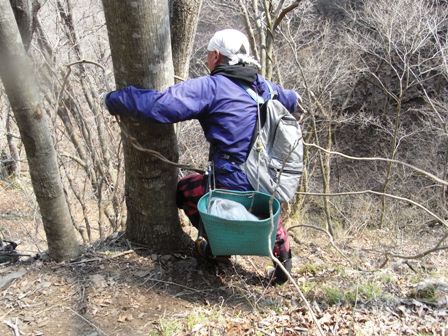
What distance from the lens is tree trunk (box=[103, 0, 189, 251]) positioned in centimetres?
250

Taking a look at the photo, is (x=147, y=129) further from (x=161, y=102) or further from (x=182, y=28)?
(x=182, y=28)

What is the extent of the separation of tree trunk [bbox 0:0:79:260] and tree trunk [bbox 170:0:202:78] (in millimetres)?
1223

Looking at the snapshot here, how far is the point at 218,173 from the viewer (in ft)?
9.23

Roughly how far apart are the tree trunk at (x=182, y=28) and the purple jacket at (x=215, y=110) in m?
0.68

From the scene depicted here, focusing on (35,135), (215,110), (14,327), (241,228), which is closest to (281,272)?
(241,228)

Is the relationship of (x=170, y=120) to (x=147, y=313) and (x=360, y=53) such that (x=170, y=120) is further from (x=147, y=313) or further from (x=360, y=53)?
(x=360, y=53)

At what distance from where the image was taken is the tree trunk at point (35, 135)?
2029 mm

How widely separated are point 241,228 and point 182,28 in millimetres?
1636

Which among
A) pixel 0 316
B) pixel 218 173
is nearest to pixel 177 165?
pixel 218 173

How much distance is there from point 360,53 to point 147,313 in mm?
18399

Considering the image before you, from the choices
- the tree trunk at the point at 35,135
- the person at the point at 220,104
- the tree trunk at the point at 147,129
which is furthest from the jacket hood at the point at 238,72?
the tree trunk at the point at 35,135

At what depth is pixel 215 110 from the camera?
2.69m

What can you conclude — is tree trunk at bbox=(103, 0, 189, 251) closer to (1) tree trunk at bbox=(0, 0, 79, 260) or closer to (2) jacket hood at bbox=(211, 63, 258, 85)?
(2) jacket hood at bbox=(211, 63, 258, 85)

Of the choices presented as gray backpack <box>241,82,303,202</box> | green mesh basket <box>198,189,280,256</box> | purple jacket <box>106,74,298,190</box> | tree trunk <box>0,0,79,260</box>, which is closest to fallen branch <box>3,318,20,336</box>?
tree trunk <box>0,0,79,260</box>
